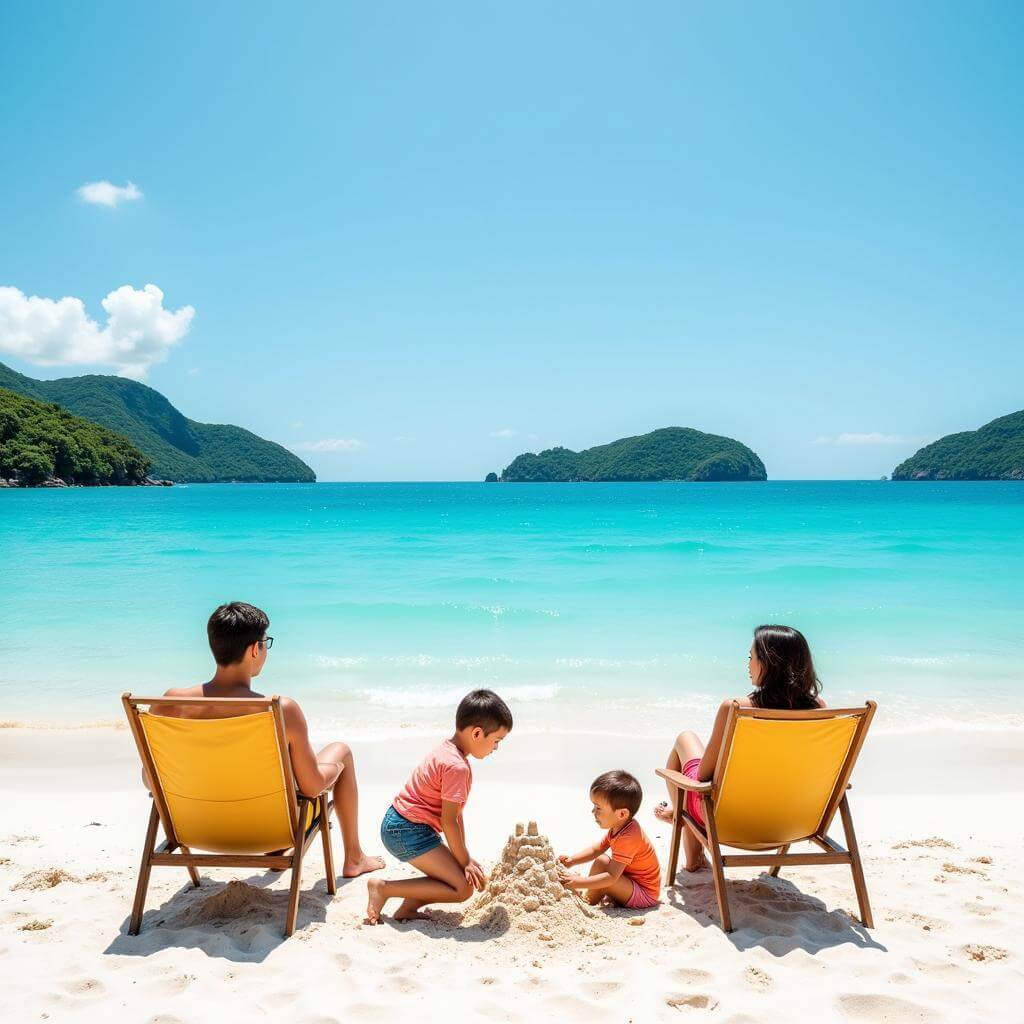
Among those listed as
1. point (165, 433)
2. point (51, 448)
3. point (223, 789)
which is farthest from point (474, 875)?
point (165, 433)

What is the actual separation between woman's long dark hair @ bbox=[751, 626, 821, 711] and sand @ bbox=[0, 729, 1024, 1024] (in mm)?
923

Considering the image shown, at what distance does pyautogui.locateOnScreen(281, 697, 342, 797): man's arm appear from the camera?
3.18 metres

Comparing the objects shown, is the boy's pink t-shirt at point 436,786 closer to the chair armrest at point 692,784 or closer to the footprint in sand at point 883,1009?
the chair armrest at point 692,784

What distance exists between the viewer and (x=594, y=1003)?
260 cm

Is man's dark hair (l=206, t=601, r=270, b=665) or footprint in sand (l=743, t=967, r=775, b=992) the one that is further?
man's dark hair (l=206, t=601, r=270, b=665)

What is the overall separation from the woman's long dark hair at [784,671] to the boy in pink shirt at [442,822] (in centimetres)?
113

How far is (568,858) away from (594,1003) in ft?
3.15

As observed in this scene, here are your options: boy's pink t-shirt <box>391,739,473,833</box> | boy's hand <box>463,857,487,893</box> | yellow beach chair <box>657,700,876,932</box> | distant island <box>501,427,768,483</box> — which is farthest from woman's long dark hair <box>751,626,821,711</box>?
distant island <box>501,427,768,483</box>

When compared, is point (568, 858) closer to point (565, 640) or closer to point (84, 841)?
point (84, 841)

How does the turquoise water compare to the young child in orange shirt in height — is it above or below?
below

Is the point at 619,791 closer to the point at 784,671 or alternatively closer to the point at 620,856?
the point at 620,856

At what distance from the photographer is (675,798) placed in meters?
3.71

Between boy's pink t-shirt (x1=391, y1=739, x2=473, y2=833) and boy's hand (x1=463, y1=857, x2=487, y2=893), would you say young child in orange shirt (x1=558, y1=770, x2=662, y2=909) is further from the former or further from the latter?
boy's pink t-shirt (x1=391, y1=739, x2=473, y2=833)

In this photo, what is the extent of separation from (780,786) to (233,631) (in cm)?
245
